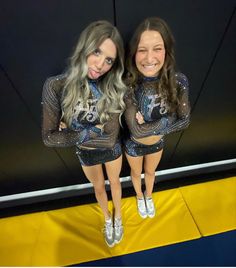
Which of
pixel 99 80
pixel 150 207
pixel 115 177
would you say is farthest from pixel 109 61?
pixel 150 207

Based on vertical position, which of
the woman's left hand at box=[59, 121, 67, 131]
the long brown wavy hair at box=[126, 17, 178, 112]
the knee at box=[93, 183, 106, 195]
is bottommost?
the knee at box=[93, 183, 106, 195]

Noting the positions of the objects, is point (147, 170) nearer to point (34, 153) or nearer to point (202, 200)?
point (202, 200)

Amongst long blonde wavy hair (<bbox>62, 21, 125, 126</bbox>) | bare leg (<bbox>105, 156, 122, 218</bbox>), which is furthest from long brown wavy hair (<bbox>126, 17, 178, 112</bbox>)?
bare leg (<bbox>105, 156, 122, 218</bbox>)

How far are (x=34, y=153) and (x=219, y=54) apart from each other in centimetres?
183

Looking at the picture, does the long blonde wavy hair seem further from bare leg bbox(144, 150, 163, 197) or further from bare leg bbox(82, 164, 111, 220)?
bare leg bbox(144, 150, 163, 197)

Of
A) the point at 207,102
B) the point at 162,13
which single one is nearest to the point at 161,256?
the point at 207,102

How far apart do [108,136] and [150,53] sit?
0.64 metres

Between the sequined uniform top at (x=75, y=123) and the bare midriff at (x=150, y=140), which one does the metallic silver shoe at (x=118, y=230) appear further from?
the sequined uniform top at (x=75, y=123)

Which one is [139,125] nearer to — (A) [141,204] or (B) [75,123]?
(B) [75,123]

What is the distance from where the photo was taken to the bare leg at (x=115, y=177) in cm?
223

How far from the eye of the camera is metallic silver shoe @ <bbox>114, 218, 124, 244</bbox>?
8.55 ft

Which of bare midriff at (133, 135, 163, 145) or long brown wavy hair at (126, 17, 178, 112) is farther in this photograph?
bare midriff at (133, 135, 163, 145)

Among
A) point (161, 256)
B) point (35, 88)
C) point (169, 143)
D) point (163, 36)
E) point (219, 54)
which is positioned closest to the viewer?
point (163, 36)

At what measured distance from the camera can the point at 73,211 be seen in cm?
284
